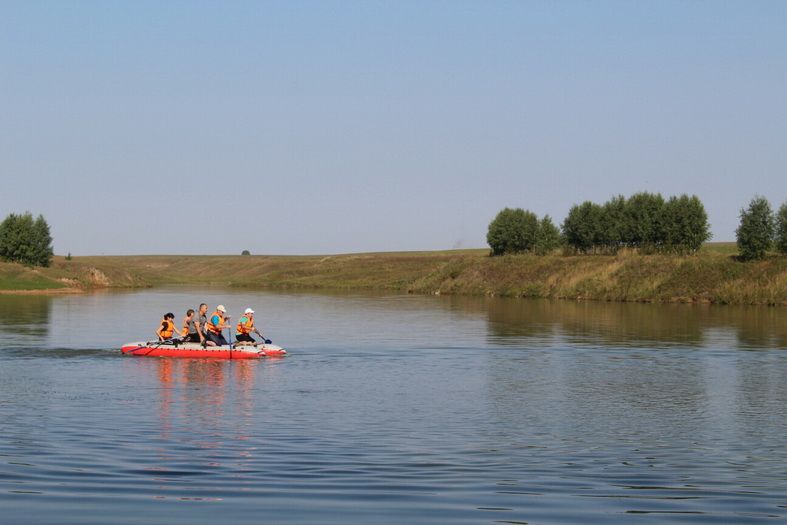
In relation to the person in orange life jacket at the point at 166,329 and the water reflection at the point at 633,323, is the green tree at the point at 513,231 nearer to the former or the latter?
the water reflection at the point at 633,323

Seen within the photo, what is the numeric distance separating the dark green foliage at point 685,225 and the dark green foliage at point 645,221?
1189 millimetres

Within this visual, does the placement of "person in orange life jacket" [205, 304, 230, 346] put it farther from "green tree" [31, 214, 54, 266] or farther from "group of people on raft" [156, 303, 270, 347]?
"green tree" [31, 214, 54, 266]

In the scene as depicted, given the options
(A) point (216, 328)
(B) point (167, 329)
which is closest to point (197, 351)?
(A) point (216, 328)

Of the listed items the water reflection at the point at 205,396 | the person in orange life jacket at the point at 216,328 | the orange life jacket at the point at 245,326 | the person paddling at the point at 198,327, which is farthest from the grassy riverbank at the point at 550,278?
the water reflection at the point at 205,396

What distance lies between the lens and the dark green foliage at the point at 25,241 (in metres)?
137

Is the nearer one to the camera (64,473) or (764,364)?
(64,473)

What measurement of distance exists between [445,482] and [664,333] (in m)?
42.4

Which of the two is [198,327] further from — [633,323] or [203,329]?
[633,323]

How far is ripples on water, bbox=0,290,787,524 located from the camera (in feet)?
51.2

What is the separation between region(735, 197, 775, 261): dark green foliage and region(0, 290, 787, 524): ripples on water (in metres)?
57.4

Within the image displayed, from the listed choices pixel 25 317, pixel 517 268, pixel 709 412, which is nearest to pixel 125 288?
pixel 517 268

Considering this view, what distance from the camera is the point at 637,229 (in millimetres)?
123312

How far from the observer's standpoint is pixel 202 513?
14.9 meters

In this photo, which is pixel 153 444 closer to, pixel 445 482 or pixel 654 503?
pixel 445 482
